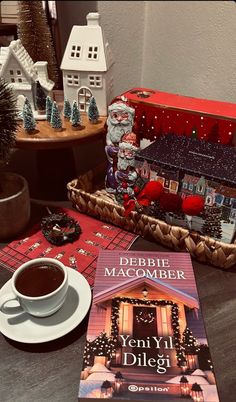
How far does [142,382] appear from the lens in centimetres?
49

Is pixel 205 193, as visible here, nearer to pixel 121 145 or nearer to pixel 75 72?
pixel 121 145

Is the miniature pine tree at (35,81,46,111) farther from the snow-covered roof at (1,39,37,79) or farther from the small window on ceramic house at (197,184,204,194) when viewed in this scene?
the small window on ceramic house at (197,184,204,194)

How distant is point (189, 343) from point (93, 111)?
558 mm

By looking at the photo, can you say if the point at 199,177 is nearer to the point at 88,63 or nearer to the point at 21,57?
the point at 88,63

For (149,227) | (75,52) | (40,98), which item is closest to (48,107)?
(40,98)

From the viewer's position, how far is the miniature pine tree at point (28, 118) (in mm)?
804

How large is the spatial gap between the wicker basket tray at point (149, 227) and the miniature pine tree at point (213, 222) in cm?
2

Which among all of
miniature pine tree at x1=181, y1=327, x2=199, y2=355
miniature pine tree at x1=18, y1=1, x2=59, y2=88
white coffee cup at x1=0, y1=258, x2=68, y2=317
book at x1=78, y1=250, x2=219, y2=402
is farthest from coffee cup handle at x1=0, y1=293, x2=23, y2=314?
miniature pine tree at x1=18, y1=1, x2=59, y2=88

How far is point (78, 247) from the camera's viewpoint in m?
0.77

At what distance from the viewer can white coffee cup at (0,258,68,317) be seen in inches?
21.8

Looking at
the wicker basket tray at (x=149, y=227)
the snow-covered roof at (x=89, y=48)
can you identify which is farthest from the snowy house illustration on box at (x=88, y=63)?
the wicker basket tray at (x=149, y=227)

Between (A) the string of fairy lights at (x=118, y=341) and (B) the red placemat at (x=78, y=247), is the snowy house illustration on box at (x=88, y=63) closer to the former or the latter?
(B) the red placemat at (x=78, y=247)

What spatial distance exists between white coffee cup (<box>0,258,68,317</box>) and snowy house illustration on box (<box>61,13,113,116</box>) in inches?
18.5

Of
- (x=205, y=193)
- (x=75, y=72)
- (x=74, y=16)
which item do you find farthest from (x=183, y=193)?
(x=74, y=16)
